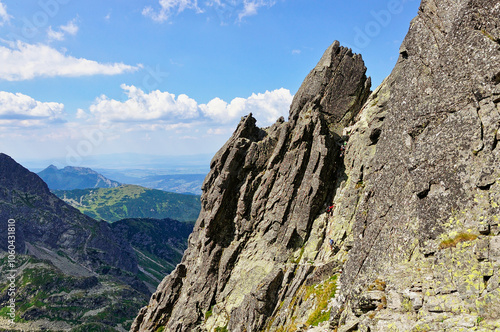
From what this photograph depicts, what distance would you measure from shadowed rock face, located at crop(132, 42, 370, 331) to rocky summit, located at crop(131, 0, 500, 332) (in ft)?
0.76

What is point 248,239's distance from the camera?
5500cm

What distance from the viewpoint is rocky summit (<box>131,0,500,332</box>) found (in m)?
21.8

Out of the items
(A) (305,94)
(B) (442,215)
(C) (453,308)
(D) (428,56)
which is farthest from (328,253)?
(A) (305,94)

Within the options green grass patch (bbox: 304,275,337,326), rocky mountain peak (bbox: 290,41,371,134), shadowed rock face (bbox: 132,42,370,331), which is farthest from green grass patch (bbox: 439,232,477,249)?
rocky mountain peak (bbox: 290,41,371,134)

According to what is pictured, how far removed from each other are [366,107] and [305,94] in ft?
39.8

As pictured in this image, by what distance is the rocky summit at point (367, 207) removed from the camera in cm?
2178

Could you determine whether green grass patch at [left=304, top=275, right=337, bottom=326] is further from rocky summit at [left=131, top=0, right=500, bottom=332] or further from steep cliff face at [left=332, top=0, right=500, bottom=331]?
steep cliff face at [left=332, top=0, right=500, bottom=331]

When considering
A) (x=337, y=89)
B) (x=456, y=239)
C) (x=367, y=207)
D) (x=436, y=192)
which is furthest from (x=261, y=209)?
(x=456, y=239)

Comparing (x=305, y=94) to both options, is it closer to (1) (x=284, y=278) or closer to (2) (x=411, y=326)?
(1) (x=284, y=278)

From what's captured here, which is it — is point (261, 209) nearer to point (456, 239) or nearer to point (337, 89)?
point (337, 89)

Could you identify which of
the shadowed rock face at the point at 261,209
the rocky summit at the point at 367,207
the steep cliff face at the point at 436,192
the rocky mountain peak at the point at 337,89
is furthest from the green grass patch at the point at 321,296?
the rocky mountain peak at the point at 337,89

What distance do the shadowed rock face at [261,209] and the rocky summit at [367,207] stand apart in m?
0.23

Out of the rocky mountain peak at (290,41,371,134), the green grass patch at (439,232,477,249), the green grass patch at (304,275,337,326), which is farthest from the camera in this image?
the rocky mountain peak at (290,41,371,134)

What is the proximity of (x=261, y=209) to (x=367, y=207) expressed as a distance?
79.3ft
